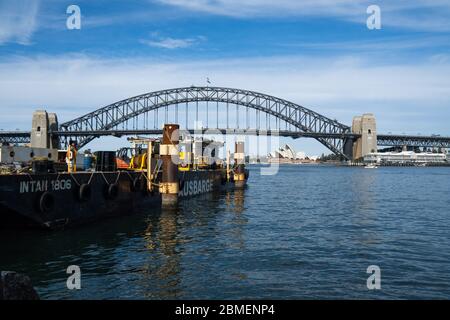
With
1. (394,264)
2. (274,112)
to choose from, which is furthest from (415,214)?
(274,112)

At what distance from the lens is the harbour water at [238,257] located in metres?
11.2

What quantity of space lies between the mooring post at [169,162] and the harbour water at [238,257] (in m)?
2.15

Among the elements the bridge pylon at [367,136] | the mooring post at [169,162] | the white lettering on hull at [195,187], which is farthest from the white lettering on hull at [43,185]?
the bridge pylon at [367,136]

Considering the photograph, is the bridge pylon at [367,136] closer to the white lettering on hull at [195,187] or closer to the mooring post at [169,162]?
the white lettering on hull at [195,187]

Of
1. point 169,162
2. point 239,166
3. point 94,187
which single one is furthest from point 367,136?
point 94,187

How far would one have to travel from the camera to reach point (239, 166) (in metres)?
52.8

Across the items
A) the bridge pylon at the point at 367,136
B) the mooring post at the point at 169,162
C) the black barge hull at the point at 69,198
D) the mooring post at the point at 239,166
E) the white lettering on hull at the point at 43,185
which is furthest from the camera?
the bridge pylon at the point at 367,136

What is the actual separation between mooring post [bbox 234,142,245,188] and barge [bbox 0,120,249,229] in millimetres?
13297

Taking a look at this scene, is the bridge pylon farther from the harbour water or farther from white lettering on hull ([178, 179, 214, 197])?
the harbour water

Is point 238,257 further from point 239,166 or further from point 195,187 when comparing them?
→ point 239,166

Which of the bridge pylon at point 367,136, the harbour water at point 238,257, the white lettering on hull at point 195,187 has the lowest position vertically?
the harbour water at point 238,257

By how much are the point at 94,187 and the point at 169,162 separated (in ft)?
20.0
